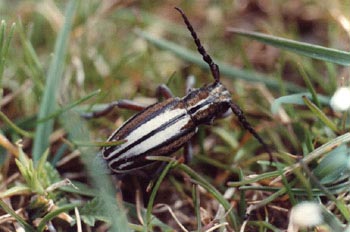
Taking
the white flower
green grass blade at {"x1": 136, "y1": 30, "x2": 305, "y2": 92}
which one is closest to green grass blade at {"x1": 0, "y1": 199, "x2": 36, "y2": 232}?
the white flower

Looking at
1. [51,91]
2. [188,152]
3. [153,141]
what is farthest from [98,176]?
[51,91]

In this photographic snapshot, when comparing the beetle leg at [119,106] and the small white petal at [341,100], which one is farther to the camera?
the beetle leg at [119,106]

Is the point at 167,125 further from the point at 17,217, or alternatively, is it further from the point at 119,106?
the point at 17,217

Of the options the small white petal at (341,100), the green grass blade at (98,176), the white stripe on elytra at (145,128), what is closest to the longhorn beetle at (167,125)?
the white stripe on elytra at (145,128)

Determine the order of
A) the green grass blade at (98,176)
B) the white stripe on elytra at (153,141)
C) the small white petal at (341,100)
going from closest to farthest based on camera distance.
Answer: the green grass blade at (98,176) → the white stripe on elytra at (153,141) → the small white petal at (341,100)

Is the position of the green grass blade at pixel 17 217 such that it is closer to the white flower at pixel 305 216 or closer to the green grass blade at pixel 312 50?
the white flower at pixel 305 216

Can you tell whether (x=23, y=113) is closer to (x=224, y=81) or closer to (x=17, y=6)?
(x=17, y=6)

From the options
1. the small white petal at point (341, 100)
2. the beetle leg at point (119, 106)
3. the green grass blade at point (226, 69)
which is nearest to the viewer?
the small white petal at point (341, 100)
